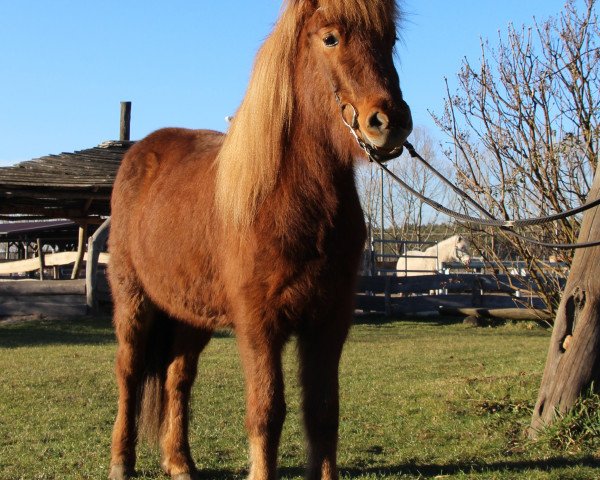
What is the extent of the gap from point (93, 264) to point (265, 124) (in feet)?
44.9

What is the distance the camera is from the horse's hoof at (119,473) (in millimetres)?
4895

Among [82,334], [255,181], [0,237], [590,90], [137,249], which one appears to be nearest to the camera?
[255,181]

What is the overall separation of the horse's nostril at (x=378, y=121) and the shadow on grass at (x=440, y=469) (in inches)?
99.7

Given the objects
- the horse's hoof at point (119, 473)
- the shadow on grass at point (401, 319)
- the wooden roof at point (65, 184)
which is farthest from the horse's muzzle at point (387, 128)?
the shadow on grass at point (401, 319)

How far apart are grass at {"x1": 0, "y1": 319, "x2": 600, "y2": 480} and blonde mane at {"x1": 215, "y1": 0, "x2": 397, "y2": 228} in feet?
6.69

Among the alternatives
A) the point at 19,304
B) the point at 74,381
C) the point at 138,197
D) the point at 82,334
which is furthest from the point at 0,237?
the point at 138,197

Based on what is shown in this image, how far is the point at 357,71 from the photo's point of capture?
345 centimetres

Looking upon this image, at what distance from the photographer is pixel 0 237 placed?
3412 centimetres

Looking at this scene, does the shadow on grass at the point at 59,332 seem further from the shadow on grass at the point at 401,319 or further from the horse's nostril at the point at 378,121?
the horse's nostril at the point at 378,121

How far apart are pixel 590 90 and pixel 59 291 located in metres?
13.7

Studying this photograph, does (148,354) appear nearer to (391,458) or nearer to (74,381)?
(391,458)

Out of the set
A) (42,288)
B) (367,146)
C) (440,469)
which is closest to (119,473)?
(440,469)

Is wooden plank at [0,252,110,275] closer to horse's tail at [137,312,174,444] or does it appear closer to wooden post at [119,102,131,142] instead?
wooden post at [119,102,131,142]

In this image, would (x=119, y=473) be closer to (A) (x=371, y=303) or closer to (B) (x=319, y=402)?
(B) (x=319, y=402)
